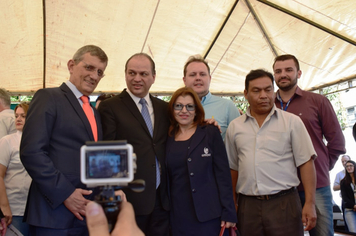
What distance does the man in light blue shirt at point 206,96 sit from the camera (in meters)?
2.80

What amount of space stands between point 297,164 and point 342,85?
320 centimetres

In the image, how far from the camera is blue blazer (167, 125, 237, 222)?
2.08 metres

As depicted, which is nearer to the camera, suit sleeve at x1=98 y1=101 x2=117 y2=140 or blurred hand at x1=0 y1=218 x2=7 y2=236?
suit sleeve at x1=98 y1=101 x2=117 y2=140

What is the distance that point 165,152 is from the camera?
2213 mm

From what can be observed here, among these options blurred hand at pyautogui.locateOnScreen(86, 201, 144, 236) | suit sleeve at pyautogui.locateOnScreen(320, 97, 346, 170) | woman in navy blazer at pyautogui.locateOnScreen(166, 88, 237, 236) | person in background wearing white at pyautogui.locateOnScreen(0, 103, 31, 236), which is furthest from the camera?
suit sleeve at pyautogui.locateOnScreen(320, 97, 346, 170)

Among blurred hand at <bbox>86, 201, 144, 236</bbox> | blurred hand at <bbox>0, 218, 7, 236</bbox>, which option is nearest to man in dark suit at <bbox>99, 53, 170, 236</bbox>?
blurred hand at <bbox>0, 218, 7, 236</bbox>

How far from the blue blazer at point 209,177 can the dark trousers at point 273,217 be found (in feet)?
0.79

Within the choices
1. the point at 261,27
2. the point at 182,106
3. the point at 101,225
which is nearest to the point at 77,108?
the point at 182,106

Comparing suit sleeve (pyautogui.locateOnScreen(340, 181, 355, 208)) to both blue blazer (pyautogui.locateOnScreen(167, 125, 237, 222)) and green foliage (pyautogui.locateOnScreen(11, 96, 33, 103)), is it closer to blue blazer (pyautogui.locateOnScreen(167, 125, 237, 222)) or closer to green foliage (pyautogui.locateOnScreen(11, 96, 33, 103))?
blue blazer (pyautogui.locateOnScreen(167, 125, 237, 222))

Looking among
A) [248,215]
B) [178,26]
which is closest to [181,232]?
[248,215]

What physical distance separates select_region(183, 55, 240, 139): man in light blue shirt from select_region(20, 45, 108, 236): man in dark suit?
4.04 feet

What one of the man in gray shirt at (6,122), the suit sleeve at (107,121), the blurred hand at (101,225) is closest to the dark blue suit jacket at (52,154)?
the suit sleeve at (107,121)

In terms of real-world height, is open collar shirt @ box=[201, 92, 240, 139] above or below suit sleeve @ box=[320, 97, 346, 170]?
above

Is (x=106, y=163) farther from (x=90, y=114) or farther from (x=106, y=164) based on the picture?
(x=90, y=114)
